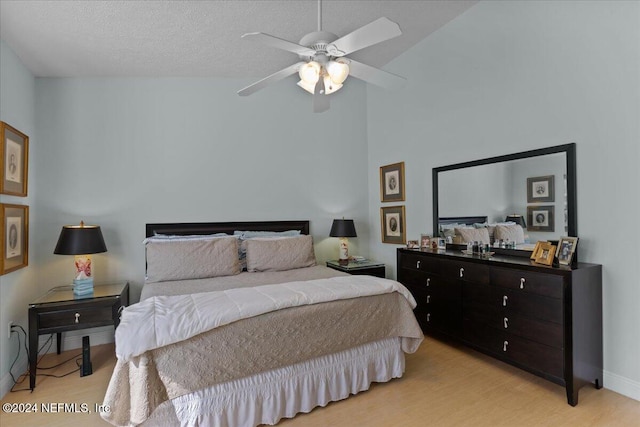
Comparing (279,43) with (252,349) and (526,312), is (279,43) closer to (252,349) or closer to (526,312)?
(252,349)

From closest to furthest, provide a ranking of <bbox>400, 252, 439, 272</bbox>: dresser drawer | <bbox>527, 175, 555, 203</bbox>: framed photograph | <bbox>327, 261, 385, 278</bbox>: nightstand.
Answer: <bbox>527, 175, 555, 203</bbox>: framed photograph
<bbox>400, 252, 439, 272</bbox>: dresser drawer
<bbox>327, 261, 385, 278</bbox>: nightstand

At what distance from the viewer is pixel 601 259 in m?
2.40

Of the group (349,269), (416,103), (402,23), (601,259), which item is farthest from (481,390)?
(402,23)

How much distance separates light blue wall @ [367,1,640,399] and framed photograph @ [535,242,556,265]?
0.24 metres

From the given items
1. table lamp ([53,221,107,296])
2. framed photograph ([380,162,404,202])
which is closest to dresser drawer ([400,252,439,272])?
framed photograph ([380,162,404,202])

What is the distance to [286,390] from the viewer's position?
212cm

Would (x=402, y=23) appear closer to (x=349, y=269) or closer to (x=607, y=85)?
(x=607, y=85)

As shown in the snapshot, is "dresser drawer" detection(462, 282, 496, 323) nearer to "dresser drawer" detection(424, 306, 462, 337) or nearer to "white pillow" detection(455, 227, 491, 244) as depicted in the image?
"dresser drawer" detection(424, 306, 462, 337)

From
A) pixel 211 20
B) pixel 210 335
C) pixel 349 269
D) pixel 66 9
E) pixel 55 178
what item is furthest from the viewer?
pixel 349 269

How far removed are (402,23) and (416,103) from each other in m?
0.94

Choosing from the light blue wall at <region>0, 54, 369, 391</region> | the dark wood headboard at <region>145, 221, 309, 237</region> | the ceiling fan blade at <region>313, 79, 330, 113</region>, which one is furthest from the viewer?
the dark wood headboard at <region>145, 221, 309, 237</region>

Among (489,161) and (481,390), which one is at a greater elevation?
(489,161)

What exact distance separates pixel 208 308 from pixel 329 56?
166 cm

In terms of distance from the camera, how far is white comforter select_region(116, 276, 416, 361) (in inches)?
68.7
